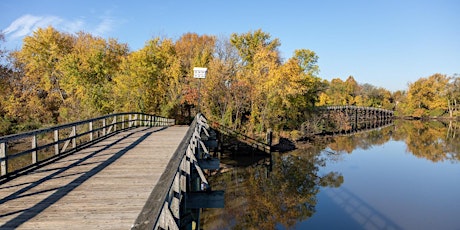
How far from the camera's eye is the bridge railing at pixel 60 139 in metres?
7.03

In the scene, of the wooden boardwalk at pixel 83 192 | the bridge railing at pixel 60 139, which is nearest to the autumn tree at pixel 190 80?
the bridge railing at pixel 60 139

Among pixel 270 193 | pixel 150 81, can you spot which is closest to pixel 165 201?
pixel 270 193

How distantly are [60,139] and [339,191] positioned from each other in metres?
15.3

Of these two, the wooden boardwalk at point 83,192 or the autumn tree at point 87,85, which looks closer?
the wooden boardwalk at point 83,192

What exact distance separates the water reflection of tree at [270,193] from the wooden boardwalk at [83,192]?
5.49 m

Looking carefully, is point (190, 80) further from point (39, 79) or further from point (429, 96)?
point (429, 96)

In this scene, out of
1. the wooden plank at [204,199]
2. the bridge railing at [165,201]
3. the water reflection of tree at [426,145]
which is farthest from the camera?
the water reflection of tree at [426,145]

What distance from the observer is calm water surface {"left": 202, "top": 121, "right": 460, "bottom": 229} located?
13.6 metres

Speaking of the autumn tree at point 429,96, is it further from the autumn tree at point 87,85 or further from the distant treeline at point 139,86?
the autumn tree at point 87,85

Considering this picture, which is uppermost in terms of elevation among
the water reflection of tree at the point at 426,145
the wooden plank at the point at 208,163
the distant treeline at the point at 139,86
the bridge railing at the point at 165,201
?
the distant treeline at the point at 139,86

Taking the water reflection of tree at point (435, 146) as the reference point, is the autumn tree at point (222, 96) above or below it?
above

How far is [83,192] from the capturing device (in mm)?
6160

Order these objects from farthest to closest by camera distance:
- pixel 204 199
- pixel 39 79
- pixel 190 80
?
pixel 39 79, pixel 190 80, pixel 204 199

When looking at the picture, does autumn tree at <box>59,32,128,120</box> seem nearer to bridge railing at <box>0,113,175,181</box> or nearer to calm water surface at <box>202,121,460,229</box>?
bridge railing at <box>0,113,175,181</box>
